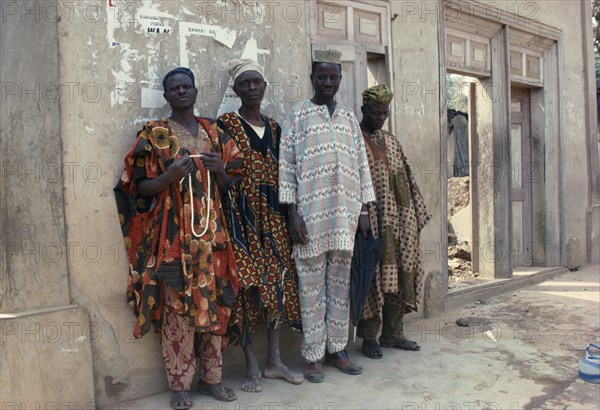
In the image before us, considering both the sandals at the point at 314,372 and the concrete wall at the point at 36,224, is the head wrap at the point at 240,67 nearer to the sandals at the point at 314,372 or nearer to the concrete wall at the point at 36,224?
the concrete wall at the point at 36,224

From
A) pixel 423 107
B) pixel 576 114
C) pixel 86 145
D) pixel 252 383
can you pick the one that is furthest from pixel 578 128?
pixel 86 145

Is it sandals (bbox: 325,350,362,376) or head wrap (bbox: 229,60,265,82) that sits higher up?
head wrap (bbox: 229,60,265,82)

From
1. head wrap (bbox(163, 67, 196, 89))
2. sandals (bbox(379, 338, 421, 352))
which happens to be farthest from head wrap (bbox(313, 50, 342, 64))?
sandals (bbox(379, 338, 421, 352))

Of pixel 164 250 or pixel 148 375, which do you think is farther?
pixel 148 375

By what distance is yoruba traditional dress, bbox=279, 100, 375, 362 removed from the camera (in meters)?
3.61

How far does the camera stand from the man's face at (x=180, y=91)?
10.6 ft

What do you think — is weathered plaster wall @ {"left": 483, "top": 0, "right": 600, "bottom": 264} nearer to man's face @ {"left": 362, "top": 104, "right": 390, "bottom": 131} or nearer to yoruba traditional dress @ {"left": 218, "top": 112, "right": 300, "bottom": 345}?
man's face @ {"left": 362, "top": 104, "right": 390, "bottom": 131}

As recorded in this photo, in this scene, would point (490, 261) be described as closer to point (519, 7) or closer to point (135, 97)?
point (519, 7)

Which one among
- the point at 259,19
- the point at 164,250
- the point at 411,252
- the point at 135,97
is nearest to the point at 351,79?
the point at 259,19

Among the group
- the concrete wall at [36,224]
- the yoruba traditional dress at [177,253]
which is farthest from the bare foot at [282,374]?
the concrete wall at [36,224]

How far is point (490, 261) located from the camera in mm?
6582

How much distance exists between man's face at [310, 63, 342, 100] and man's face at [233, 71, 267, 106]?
371 millimetres

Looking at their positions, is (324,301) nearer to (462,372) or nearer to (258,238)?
(258,238)

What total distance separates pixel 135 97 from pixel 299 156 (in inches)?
41.8
